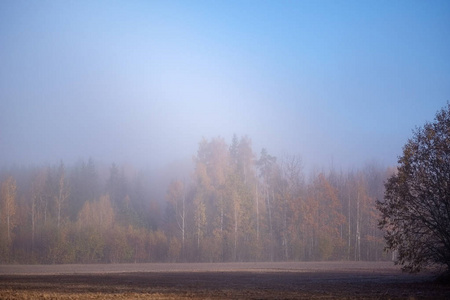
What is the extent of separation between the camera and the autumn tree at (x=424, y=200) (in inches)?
1300

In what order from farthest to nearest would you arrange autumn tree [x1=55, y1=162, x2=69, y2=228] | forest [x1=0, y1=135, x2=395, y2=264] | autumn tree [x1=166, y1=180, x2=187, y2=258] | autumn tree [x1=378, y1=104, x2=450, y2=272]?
autumn tree [x1=166, y1=180, x2=187, y2=258]
autumn tree [x1=55, y1=162, x2=69, y2=228]
forest [x1=0, y1=135, x2=395, y2=264]
autumn tree [x1=378, y1=104, x2=450, y2=272]

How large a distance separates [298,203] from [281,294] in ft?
206

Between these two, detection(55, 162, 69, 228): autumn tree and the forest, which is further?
detection(55, 162, 69, 228): autumn tree

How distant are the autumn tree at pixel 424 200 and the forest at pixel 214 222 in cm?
5119

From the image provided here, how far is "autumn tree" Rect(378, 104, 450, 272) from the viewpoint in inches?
1300

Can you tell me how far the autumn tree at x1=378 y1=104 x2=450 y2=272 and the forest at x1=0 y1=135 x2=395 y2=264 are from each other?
51194 mm

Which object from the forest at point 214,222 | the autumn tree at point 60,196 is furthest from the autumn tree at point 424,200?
the autumn tree at point 60,196

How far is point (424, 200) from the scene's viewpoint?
110 ft

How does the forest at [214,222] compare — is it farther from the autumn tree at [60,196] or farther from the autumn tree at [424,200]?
the autumn tree at [424,200]

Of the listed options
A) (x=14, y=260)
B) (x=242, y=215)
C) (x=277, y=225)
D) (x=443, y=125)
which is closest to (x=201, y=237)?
(x=242, y=215)

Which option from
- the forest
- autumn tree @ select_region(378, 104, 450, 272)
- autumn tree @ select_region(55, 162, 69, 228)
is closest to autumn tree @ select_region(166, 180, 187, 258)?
the forest

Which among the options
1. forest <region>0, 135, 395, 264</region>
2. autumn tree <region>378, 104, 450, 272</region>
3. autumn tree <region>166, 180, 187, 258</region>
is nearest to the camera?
autumn tree <region>378, 104, 450, 272</region>

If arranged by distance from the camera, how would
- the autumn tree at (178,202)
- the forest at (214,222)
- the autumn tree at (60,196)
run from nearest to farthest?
the forest at (214,222)
the autumn tree at (60,196)
the autumn tree at (178,202)

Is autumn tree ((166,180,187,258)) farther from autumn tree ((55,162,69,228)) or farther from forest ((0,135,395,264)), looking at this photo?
autumn tree ((55,162,69,228))
